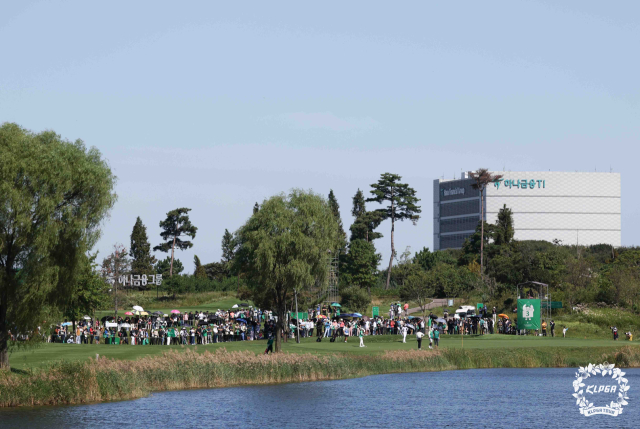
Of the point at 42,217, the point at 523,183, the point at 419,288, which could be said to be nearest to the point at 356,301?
the point at 419,288

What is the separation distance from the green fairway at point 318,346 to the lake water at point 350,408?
7.94 meters

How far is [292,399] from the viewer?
113ft

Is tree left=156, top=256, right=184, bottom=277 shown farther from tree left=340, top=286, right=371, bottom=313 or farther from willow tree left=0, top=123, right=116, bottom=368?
willow tree left=0, top=123, right=116, bottom=368

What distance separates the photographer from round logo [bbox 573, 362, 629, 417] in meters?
33.0

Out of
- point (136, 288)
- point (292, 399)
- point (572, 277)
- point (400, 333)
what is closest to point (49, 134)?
point (292, 399)

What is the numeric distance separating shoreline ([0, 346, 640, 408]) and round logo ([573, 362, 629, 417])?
1.87m

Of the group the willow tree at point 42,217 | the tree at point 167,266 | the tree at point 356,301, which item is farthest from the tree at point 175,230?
the willow tree at point 42,217

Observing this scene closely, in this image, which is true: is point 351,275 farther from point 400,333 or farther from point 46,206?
point 46,206

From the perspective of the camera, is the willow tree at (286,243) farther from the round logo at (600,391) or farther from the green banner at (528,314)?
the green banner at (528,314)

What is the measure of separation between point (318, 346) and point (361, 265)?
2233 inches

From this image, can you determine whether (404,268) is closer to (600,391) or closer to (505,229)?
(505,229)

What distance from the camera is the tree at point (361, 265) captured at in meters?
108

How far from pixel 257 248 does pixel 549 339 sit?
87.5 ft

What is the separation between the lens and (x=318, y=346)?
52562 millimetres
